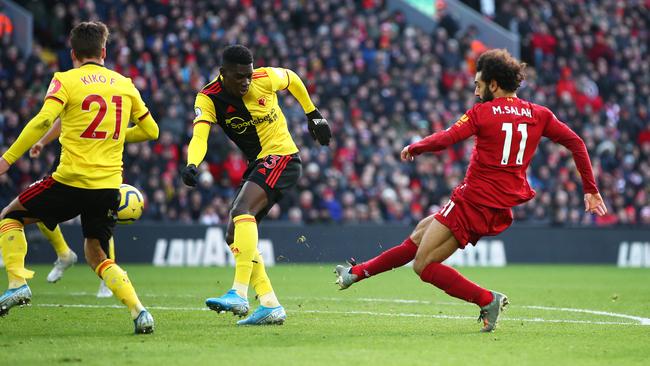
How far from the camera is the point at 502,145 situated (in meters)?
8.21

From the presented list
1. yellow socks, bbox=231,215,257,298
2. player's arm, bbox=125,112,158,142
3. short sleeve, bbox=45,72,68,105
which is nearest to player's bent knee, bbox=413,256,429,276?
yellow socks, bbox=231,215,257,298

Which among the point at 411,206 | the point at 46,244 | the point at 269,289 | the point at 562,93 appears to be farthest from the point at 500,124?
the point at 562,93

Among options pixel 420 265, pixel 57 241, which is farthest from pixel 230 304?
pixel 57 241

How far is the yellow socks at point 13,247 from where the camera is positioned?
809 centimetres

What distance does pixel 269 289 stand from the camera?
29.6 feet

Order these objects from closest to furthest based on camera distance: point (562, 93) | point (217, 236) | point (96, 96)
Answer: point (96, 96) → point (217, 236) → point (562, 93)

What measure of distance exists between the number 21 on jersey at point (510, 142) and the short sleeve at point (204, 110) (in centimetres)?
252

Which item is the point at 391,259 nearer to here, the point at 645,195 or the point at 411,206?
the point at 411,206

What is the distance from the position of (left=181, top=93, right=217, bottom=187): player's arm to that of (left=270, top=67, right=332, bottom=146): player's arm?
2.04 ft

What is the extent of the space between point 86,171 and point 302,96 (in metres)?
2.37

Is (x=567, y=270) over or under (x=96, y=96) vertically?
under

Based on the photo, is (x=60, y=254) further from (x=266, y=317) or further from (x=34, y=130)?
(x=34, y=130)

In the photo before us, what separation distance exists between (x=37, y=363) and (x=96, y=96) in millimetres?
2284

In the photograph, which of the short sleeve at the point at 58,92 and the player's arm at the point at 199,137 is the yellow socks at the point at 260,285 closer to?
the player's arm at the point at 199,137
